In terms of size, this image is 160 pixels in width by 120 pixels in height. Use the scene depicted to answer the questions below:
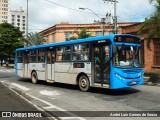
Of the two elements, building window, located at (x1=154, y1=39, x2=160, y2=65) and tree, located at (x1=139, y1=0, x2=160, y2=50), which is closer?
tree, located at (x1=139, y1=0, x2=160, y2=50)

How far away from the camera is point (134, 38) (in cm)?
1508

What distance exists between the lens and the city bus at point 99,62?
14.0 m

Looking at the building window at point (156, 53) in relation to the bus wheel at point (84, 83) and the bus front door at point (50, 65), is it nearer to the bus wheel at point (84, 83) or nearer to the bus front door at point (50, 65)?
the bus front door at point (50, 65)

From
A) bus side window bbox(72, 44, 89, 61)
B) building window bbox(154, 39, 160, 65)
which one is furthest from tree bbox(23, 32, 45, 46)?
bus side window bbox(72, 44, 89, 61)

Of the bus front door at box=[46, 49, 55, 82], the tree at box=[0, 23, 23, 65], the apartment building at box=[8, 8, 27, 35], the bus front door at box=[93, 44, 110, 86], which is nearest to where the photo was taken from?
the bus front door at box=[93, 44, 110, 86]

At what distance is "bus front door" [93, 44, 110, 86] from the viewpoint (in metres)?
14.3

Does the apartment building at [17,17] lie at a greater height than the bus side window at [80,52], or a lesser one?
greater

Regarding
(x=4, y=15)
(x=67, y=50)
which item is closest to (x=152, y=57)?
(x=67, y=50)

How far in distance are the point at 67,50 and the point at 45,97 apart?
3830 millimetres

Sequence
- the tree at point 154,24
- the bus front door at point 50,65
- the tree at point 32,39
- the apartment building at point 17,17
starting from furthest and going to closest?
the apartment building at point 17,17, the tree at point 32,39, the tree at point 154,24, the bus front door at point 50,65

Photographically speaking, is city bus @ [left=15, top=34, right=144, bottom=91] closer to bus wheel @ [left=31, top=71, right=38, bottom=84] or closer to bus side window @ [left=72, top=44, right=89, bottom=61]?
bus side window @ [left=72, top=44, right=89, bottom=61]

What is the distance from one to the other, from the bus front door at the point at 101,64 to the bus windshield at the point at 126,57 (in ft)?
1.47

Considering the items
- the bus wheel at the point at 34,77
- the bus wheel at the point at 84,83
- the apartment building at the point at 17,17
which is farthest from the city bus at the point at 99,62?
the apartment building at the point at 17,17

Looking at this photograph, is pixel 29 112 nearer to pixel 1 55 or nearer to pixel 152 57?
pixel 152 57
